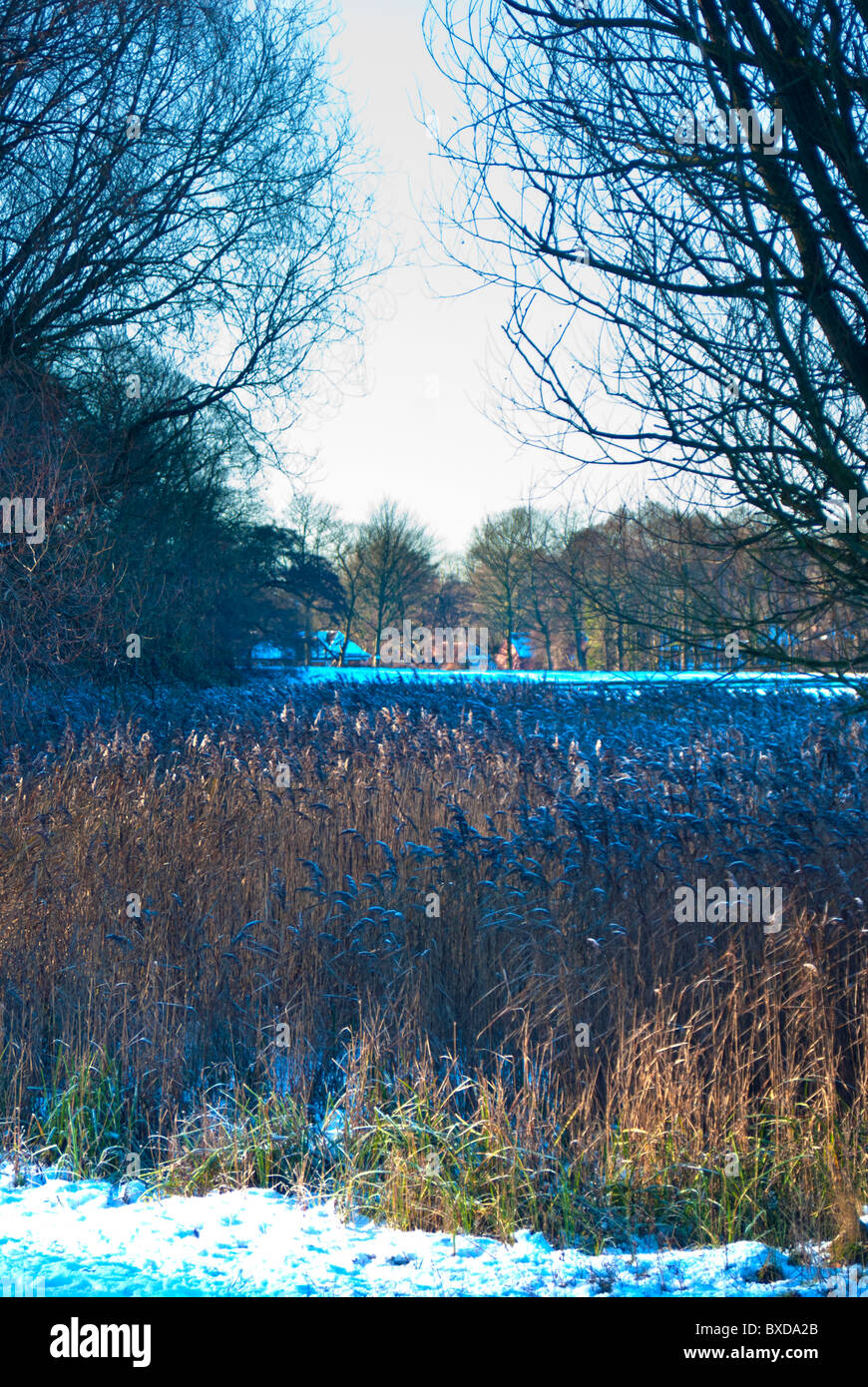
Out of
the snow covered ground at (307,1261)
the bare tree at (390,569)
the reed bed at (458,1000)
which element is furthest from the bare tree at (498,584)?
the snow covered ground at (307,1261)

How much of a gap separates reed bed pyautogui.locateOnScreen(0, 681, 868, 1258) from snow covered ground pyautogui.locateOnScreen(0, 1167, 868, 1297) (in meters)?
0.18

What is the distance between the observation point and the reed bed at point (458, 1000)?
3205mm

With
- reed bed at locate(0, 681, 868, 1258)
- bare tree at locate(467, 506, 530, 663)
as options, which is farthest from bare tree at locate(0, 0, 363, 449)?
bare tree at locate(467, 506, 530, 663)

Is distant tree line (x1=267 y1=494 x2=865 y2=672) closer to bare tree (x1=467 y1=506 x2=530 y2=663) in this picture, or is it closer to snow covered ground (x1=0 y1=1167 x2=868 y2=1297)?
snow covered ground (x1=0 y1=1167 x2=868 y2=1297)

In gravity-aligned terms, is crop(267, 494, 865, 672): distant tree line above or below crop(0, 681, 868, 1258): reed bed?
above

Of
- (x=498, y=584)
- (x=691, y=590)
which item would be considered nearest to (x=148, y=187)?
(x=691, y=590)

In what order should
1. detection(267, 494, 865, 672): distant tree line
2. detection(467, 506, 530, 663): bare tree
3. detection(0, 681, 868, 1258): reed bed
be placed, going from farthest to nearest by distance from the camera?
detection(467, 506, 530, 663): bare tree → detection(267, 494, 865, 672): distant tree line → detection(0, 681, 868, 1258): reed bed

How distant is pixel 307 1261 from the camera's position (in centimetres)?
261

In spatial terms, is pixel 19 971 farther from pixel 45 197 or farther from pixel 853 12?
pixel 45 197

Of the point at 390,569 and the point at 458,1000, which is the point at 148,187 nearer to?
the point at 458,1000

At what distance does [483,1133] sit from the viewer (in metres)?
3.36

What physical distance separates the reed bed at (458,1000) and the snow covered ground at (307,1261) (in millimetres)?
179

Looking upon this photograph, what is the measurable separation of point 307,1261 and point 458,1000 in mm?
1783

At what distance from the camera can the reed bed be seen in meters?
3.21
